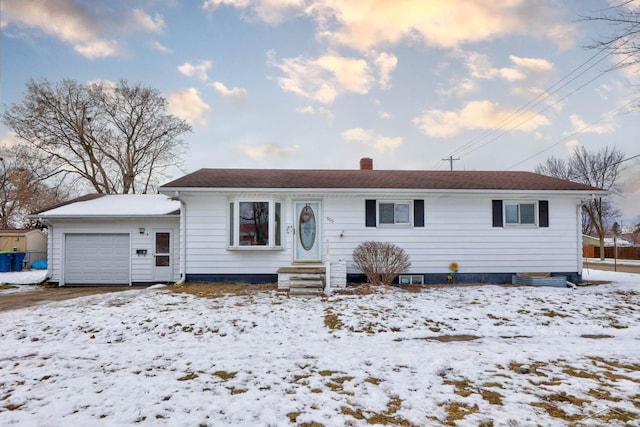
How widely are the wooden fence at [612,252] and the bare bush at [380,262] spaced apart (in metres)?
26.5

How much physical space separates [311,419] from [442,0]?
11.9 m

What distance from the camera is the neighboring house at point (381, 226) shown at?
10.3 metres

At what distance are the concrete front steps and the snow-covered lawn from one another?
91cm

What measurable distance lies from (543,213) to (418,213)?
4060 mm

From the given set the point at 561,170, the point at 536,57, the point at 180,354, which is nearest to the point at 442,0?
the point at 536,57

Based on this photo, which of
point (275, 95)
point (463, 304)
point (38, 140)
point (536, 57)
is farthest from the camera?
point (38, 140)

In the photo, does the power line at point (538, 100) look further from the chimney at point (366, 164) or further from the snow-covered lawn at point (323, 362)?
the chimney at point (366, 164)

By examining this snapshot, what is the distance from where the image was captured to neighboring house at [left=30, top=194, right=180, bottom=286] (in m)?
11.8

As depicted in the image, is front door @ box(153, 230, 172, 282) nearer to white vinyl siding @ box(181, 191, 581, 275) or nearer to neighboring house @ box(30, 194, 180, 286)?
neighboring house @ box(30, 194, 180, 286)

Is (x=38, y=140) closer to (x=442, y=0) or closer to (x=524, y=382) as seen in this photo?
(x=442, y=0)

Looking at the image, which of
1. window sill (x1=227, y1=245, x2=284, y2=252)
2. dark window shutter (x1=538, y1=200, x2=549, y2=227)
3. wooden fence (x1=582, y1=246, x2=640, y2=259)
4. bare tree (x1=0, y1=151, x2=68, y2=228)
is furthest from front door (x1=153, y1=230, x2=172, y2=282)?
wooden fence (x1=582, y1=246, x2=640, y2=259)

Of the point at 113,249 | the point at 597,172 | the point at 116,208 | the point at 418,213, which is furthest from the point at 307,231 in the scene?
the point at 597,172

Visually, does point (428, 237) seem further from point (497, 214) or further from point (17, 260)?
point (17, 260)

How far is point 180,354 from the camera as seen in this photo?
4691mm
